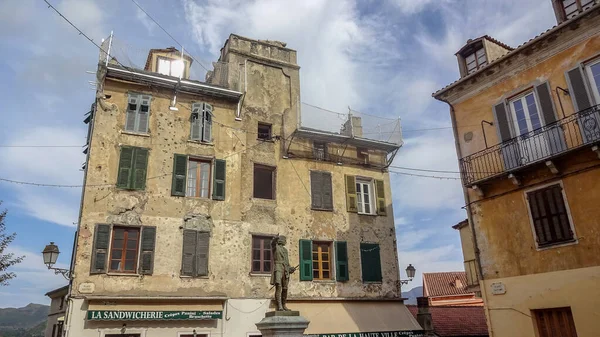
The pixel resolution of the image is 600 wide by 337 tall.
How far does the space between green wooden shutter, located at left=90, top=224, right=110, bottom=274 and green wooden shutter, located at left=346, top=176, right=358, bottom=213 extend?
10322 mm

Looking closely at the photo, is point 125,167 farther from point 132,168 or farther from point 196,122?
point 196,122

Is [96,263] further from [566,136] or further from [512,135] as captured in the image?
[566,136]

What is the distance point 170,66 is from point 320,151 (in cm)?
791

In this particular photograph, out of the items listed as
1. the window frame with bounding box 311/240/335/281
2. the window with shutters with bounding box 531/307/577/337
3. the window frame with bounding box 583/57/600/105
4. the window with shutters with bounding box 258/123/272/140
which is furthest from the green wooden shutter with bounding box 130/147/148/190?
the window frame with bounding box 583/57/600/105

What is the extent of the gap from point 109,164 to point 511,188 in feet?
45.9

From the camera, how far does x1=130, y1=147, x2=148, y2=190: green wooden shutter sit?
16647 millimetres

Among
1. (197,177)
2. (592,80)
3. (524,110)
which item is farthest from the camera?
(197,177)

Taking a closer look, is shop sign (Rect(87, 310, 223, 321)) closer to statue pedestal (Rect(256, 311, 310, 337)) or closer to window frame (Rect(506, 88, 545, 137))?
statue pedestal (Rect(256, 311, 310, 337))

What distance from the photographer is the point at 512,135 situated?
13.2 metres

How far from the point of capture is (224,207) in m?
17.8

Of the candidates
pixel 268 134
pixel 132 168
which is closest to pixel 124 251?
pixel 132 168

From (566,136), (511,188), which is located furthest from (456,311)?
(566,136)

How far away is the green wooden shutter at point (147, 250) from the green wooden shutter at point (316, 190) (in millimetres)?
6995

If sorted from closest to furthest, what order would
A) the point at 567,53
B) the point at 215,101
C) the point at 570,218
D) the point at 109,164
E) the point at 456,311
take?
the point at 570,218, the point at 567,53, the point at 109,164, the point at 215,101, the point at 456,311
